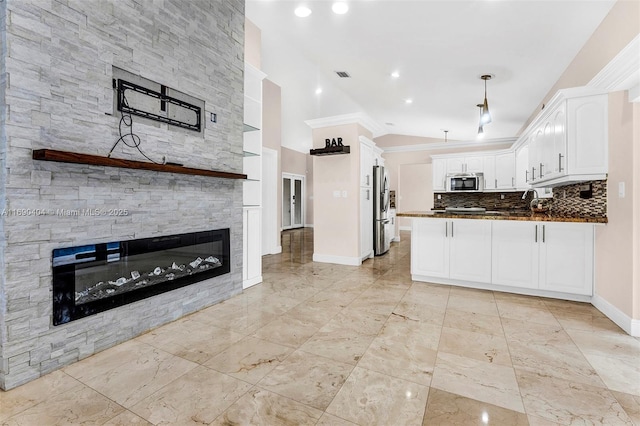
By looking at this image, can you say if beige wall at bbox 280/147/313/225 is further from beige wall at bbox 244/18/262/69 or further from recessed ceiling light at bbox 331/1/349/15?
recessed ceiling light at bbox 331/1/349/15

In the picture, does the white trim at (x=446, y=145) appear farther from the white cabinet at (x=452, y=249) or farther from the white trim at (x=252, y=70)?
the white trim at (x=252, y=70)

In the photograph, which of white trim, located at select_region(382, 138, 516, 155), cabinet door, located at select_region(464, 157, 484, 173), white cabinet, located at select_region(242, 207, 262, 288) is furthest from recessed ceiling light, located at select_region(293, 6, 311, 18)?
white trim, located at select_region(382, 138, 516, 155)

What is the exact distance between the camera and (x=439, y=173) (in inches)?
293

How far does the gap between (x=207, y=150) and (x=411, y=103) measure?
14.1 feet

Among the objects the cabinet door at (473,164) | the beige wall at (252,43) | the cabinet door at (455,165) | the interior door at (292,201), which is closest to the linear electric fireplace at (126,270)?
the beige wall at (252,43)

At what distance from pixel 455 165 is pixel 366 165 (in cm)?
305

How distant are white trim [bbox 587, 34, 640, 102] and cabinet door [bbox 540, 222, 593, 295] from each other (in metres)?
1.35

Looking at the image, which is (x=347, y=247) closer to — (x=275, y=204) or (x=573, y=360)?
(x=275, y=204)

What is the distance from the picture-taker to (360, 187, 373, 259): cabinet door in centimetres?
521

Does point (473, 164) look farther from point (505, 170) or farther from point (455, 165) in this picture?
point (505, 170)

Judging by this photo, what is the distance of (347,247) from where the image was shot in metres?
5.15


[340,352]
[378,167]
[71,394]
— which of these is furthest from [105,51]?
[378,167]

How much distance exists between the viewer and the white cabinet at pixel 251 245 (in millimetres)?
3670

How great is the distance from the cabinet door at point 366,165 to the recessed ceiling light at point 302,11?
2.19 m
